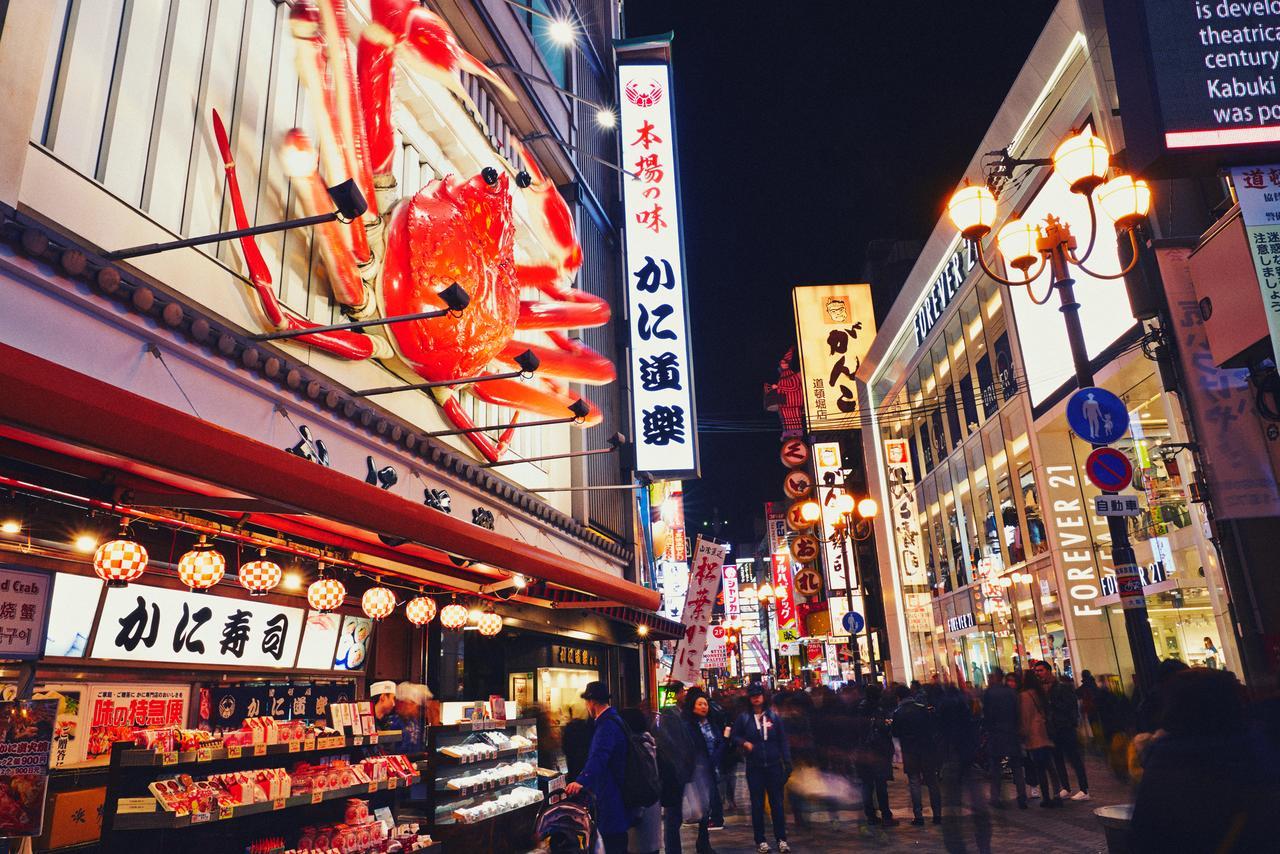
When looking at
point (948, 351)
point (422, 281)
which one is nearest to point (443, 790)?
point (422, 281)

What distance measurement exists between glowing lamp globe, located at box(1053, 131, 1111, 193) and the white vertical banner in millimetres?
7932

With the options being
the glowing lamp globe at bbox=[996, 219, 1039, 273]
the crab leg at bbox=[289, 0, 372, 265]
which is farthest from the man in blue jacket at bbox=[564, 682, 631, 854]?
the glowing lamp globe at bbox=[996, 219, 1039, 273]

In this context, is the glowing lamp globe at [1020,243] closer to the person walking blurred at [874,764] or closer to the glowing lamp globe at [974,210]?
the glowing lamp globe at [974,210]

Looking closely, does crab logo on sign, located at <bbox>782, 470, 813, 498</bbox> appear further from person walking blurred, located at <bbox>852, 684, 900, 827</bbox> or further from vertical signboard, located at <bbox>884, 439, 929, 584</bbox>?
person walking blurred, located at <bbox>852, 684, 900, 827</bbox>

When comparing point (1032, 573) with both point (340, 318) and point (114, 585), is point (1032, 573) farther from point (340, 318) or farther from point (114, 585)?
point (114, 585)

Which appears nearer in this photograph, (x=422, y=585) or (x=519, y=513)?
(x=422, y=585)

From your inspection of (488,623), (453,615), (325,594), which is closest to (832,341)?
(488,623)

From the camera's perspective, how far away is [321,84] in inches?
354

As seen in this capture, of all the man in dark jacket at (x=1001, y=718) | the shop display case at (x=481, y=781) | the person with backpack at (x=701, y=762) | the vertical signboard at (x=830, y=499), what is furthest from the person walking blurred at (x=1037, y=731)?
the vertical signboard at (x=830, y=499)

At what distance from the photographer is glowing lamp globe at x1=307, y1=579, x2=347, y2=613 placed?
9.06 meters

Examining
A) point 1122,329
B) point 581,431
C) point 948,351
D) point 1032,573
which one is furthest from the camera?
point 948,351

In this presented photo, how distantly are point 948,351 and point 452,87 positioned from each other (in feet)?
92.5

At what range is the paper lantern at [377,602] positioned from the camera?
9.75 metres

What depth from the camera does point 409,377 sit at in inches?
420
